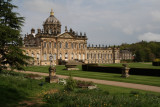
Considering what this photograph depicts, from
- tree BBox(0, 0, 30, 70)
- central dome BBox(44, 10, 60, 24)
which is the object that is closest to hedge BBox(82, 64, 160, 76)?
tree BBox(0, 0, 30, 70)

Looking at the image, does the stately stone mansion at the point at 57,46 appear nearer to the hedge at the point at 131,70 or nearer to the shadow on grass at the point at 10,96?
the hedge at the point at 131,70

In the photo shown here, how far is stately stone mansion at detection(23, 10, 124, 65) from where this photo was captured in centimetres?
5612

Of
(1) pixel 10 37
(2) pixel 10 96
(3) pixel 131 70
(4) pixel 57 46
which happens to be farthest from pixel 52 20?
(2) pixel 10 96

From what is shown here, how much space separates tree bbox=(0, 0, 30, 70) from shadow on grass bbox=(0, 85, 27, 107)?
19.8 feet

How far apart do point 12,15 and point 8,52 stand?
366 cm

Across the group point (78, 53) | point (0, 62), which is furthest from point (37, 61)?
point (0, 62)

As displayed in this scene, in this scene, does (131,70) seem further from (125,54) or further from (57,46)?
(125,54)

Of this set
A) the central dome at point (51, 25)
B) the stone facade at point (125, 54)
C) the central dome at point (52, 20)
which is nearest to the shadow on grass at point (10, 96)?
the central dome at point (51, 25)

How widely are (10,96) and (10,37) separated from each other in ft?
29.3

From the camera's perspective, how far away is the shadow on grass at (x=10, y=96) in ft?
33.8

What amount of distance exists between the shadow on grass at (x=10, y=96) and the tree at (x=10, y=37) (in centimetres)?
604

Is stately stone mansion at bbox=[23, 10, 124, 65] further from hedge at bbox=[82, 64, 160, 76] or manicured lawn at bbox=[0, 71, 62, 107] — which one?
manicured lawn at bbox=[0, 71, 62, 107]

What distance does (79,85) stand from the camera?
50.7 ft

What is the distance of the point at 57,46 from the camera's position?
59250 millimetres
